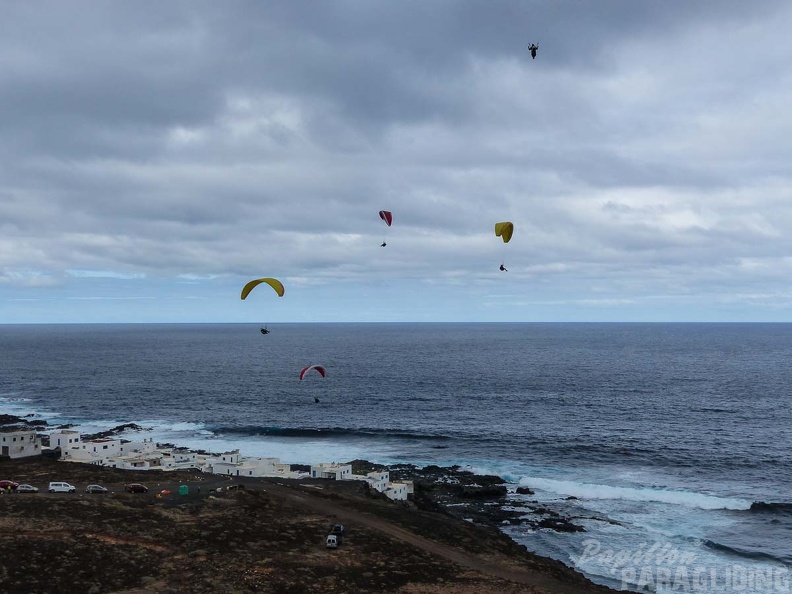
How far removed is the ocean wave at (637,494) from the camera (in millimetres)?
63562

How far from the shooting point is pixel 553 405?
121m

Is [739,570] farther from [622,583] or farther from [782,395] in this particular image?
[782,395]

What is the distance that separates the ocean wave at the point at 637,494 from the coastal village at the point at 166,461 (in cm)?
1816

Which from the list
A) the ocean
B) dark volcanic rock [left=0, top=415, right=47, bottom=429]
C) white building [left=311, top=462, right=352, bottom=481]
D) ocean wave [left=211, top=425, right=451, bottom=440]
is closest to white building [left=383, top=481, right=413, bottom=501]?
white building [left=311, top=462, right=352, bottom=481]

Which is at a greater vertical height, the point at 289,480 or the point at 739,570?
the point at 289,480

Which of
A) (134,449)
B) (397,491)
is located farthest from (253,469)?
(134,449)

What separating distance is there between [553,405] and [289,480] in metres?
75.3

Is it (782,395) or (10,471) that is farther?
(782,395)

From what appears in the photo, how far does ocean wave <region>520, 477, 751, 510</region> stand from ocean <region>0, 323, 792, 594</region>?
28 centimetres

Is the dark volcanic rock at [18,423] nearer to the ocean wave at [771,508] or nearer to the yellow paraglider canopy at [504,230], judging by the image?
the yellow paraglider canopy at [504,230]

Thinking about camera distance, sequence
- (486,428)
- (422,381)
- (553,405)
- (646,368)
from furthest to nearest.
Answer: (646,368) < (422,381) < (553,405) < (486,428)

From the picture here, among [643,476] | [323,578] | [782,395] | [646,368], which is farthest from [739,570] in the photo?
[646,368]

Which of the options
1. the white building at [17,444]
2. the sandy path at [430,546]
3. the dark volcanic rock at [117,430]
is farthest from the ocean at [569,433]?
the white building at [17,444]

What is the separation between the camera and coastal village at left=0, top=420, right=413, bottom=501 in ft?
198
